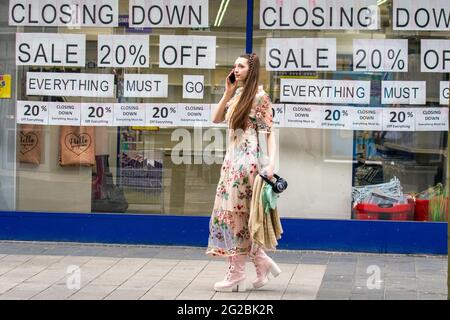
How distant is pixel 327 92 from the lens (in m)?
10.1

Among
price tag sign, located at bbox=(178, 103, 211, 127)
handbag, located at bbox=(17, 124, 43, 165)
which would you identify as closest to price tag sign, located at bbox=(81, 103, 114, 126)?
handbag, located at bbox=(17, 124, 43, 165)

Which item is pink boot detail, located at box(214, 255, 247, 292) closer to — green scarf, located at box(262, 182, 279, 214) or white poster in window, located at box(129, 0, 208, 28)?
green scarf, located at box(262, 182, 279, 214)

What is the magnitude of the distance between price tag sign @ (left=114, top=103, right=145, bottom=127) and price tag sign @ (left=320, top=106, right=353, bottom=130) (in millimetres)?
1993

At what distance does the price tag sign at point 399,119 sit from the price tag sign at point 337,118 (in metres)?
0.39

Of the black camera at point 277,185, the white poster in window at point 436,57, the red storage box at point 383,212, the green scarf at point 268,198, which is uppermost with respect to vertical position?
the white poster in window at point 436,57

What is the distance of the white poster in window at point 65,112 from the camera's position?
10383 millimetres

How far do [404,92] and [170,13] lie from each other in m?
2.71

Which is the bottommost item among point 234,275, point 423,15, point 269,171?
point 234,275

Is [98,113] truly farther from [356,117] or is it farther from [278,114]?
[356,117]

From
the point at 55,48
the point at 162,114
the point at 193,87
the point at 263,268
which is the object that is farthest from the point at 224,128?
the point at 263,268

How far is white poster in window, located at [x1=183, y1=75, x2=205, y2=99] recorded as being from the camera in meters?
10.3

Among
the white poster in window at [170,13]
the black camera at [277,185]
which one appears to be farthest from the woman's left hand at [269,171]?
the white poster in window at [170,13]

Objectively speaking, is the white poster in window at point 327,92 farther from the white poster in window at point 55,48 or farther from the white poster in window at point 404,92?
the white poster in window at point 55,48
